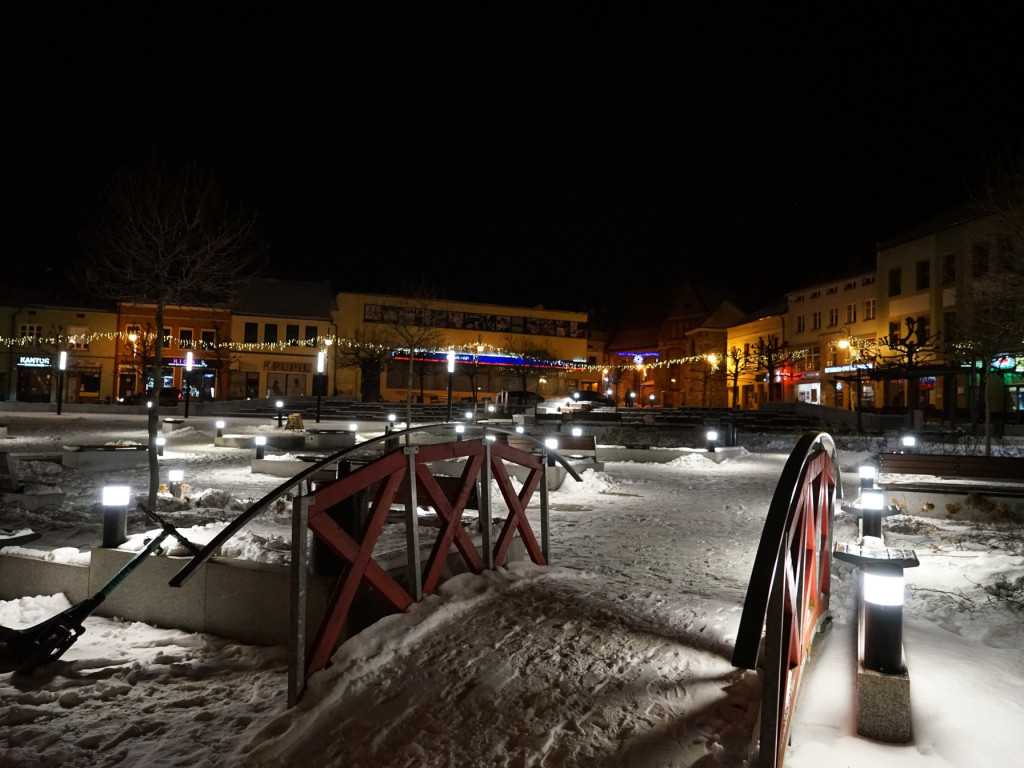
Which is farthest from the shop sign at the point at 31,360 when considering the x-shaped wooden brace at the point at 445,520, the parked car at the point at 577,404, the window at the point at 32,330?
the x-shaped wooden brace at the point at 445,520

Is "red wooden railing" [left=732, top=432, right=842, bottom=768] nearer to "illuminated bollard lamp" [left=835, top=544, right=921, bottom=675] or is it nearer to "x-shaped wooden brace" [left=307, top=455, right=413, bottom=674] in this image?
"illuminated bollard lamp" [left=835, top=544, right=921, bottom=675]

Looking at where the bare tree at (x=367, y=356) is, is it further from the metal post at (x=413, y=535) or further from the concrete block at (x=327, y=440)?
the metal post at (x=413, y=535)

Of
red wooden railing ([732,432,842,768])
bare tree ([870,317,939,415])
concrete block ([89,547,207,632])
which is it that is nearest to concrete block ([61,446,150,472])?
concrete block ([89,547,207,632])

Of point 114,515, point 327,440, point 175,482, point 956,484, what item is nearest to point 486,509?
point 114,515

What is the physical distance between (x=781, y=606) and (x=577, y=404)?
125ft

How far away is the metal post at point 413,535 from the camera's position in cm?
472

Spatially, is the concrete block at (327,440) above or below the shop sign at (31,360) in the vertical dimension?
below

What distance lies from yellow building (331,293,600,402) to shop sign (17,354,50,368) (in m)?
20.6

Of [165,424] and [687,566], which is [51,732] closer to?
[687,566]

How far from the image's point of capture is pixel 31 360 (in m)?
50.6

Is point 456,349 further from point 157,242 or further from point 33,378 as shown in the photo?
point 157,242

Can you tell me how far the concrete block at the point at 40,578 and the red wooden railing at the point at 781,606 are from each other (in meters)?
5.34

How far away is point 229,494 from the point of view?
1052 centimetres

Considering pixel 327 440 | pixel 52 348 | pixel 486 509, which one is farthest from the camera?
pixel 52 348
